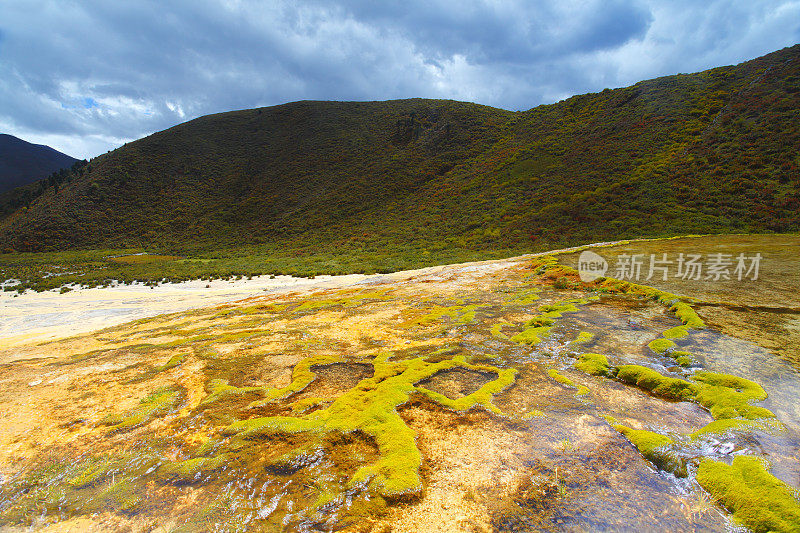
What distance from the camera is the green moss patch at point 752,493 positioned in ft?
10.1

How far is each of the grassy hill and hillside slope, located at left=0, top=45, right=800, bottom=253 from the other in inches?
10.8

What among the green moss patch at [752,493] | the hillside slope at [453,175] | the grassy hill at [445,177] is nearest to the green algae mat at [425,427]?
the green moss patch at [752,493]

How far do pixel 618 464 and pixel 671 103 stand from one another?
65.9 m

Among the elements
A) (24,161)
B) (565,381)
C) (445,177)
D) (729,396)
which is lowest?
(565,381)

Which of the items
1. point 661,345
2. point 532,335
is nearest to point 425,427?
point 532,335

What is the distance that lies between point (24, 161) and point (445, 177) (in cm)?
24744

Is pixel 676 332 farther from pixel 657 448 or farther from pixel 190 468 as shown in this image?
pixel 190 468

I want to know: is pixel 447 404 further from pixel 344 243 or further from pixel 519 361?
pixel 344 243

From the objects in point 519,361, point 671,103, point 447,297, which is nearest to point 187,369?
point 519,361

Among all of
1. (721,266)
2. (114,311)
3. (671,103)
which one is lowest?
(114,311)

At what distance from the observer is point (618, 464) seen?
160 inches

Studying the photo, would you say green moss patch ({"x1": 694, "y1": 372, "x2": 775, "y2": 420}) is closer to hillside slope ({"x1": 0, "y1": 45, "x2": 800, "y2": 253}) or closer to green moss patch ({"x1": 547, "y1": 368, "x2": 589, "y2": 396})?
green moss patch ({"x1": 547, "y1": 368, "x2": 589, "y2": 396})

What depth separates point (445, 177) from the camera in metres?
61.6

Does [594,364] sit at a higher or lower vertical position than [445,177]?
lower
